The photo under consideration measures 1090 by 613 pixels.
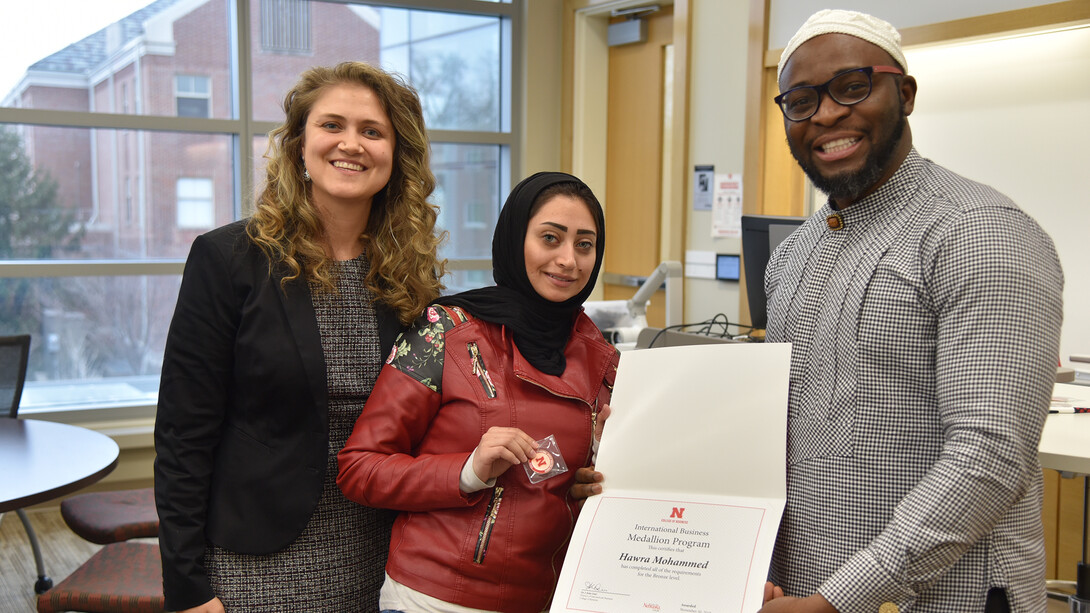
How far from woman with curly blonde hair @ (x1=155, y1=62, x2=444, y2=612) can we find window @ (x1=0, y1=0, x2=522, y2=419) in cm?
296

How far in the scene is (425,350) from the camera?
1483mm

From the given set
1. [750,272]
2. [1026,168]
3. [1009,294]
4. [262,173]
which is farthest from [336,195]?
[1026,168]

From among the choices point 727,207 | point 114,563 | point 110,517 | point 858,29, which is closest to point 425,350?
point 858,29

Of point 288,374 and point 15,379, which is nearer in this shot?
point 288,374

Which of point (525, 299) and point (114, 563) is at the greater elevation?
point (525, 299)

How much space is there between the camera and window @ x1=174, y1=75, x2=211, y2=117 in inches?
183

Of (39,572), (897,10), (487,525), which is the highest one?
(897,10)

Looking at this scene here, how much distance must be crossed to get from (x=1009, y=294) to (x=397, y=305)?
1030mm

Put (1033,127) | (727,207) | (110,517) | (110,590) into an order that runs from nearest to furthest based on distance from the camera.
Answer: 1. (110,590)
2. (110,517)
3. (1033,127)
4. (727,207)

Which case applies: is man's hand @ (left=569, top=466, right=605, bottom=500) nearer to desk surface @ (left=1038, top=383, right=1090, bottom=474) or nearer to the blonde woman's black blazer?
the blonde woman's black blazer

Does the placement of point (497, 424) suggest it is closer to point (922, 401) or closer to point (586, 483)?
point (586, 483)

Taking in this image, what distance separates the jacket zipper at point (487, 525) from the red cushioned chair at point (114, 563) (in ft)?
4.37

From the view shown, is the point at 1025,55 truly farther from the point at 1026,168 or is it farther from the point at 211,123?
the point at 211,123

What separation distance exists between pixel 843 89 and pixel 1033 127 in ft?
9.04
